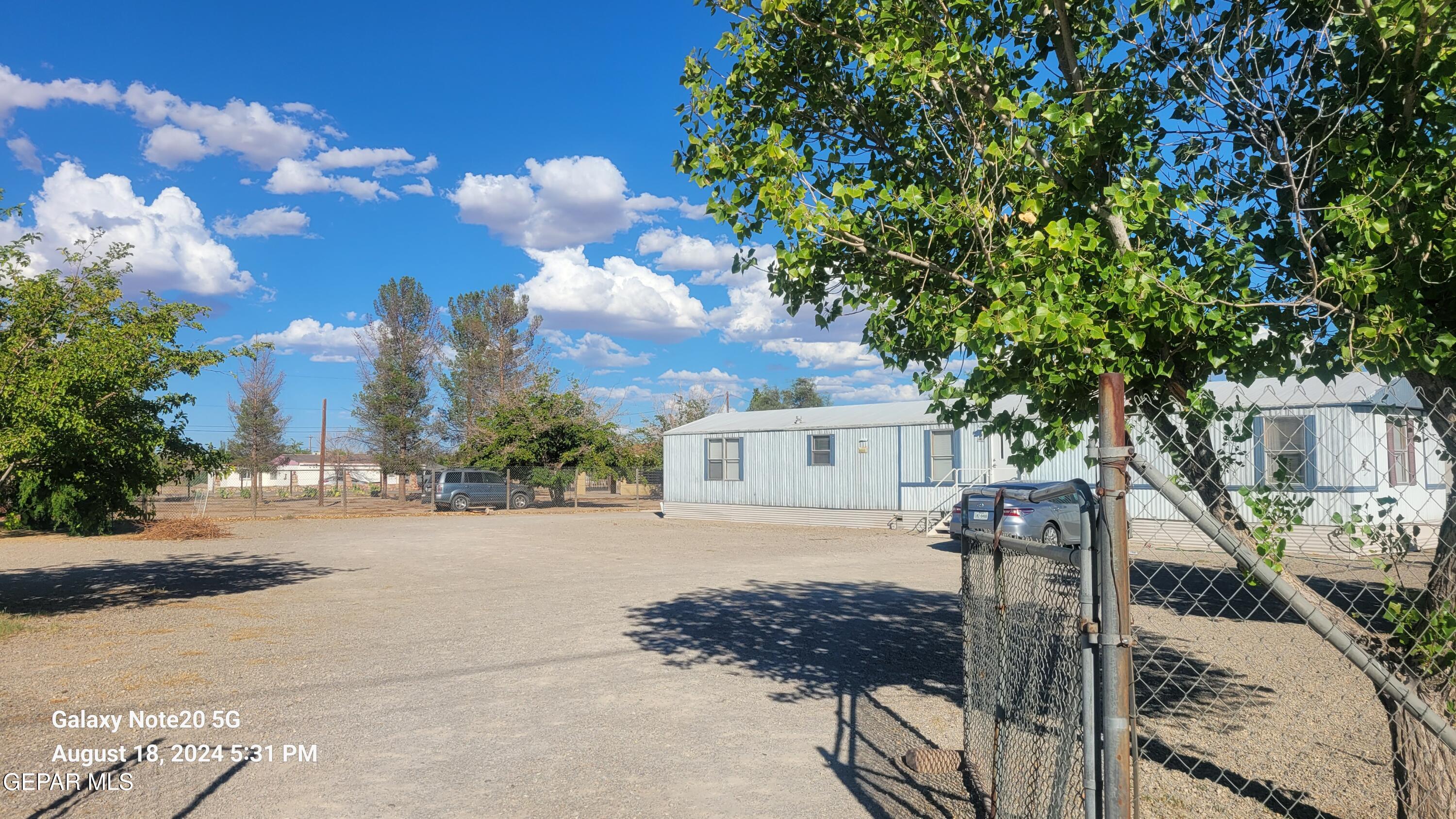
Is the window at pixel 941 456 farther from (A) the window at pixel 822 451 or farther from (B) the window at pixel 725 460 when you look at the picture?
(B) the window at pixel 725 460

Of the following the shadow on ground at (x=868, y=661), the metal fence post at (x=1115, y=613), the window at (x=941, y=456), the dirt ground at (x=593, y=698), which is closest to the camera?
the metal fence post at (x=1115, y=613)

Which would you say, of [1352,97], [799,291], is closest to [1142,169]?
[1352,97]

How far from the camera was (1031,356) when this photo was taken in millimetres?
3643

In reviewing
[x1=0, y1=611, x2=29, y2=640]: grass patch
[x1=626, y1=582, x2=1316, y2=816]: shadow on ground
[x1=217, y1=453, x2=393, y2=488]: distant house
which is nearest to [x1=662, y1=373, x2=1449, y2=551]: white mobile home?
[x1=626, y1=582, x2=1316, y2=816]: shadow on ground

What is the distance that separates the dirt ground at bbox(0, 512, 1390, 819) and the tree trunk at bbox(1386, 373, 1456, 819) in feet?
2.49

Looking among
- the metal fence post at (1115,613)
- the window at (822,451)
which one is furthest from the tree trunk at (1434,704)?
the window at (822,451)

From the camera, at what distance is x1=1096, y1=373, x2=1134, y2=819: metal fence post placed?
240 centimetres

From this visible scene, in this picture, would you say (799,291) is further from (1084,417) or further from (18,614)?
(18,614)

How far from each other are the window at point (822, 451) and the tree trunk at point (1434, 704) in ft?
72.9

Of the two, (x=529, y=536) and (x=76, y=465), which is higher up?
(x=76, y=465)

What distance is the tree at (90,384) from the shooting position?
8.19 metres

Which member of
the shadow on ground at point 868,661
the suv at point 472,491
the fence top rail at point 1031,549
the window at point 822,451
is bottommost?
the shadow on ground at point 868,661

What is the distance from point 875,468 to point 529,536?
374 inches

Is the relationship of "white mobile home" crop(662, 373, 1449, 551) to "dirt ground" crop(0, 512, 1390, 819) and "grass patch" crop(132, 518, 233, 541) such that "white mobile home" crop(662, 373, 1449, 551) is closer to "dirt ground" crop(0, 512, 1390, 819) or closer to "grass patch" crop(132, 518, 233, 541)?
"dirt ground" crop(0, 512, 1390, 819)
